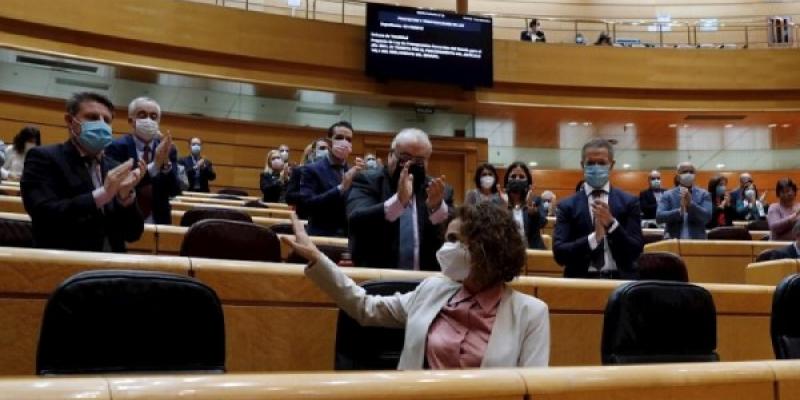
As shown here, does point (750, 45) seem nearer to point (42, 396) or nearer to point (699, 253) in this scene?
point (699, 253)

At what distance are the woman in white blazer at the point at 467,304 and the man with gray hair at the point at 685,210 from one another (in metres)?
3.55

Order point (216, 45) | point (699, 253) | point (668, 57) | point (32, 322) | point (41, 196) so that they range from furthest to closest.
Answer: point (668, 57) < point (216, 45) < point (699, 253) < point (41, 196) < point (32, 322)

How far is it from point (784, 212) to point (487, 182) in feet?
8.38

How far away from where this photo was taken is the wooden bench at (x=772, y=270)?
4074mm

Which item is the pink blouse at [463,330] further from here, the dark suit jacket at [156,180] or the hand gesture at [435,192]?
the dark suit jacket at [156,180]

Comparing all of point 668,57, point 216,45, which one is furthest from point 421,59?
point 668,57

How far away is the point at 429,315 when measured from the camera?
2.06 m

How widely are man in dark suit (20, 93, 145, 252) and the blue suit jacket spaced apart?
3975 mm

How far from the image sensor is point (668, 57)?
11859 mm

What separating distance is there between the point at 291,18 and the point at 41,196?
849cm

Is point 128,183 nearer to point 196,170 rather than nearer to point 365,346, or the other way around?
point 365,346

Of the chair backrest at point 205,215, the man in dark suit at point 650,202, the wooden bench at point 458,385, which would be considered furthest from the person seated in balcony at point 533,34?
the wooden bench at point 458,385

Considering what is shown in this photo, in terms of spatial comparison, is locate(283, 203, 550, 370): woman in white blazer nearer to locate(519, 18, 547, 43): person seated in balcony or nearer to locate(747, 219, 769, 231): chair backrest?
locate(747, 219, 769, 231): chair backrest

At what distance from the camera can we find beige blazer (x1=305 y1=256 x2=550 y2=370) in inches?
78.2
